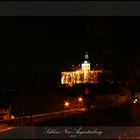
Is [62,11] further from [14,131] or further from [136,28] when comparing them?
[14,131]

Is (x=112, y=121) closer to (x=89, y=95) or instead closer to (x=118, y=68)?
(x=118, y=68)

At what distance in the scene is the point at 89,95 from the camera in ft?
32.3

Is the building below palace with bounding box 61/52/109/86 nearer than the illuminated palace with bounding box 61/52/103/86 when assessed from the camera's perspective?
Yes

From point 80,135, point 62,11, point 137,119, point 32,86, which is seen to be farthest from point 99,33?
point 32,86

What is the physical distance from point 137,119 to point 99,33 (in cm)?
193

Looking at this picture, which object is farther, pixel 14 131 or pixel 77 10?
pixel 14 131

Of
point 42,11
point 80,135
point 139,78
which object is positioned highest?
point 42,11

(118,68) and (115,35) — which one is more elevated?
(115,35)

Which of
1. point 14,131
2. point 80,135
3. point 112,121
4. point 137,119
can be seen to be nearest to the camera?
point 80,135

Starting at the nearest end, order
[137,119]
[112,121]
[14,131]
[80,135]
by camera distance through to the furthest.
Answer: [80,135] < [137,119] < [14,131] < [112,121]

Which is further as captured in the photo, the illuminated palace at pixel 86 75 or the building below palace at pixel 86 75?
the illuminated palace at pixel 86 75

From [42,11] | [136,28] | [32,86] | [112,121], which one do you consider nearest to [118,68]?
[136,28]

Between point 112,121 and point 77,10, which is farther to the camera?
point 112,121

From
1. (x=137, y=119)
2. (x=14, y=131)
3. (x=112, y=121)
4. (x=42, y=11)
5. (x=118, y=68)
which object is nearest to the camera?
(x=42, y=11)
